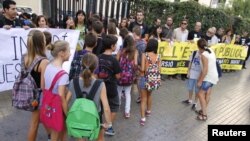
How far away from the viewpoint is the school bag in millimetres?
3395

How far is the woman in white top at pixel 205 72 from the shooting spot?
5.77m

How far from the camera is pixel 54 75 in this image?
3418 millimetres

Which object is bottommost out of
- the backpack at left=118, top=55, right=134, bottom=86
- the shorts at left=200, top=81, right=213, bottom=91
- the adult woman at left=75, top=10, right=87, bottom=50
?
the shorts at left=200, top=81, right=213, bottom=91

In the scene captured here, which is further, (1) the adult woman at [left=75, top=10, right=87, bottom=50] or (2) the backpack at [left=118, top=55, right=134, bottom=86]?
(1) the adult woman at [left=75, top=10, right=87, bottom=50]

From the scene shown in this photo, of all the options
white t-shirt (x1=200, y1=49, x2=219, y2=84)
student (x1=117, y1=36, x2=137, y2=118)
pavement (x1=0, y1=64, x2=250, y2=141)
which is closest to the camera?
pavement (x1=0, y1=64, x2=250, y2=141)

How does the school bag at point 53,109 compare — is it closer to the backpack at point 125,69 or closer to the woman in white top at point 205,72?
the backpack at point 125,69

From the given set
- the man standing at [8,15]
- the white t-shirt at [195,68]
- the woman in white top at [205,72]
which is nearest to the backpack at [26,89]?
the man standing at [8,15]

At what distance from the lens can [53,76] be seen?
342cm

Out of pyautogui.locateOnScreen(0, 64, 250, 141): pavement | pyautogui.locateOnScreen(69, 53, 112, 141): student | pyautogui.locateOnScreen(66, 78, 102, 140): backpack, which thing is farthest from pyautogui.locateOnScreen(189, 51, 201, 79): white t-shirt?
pyautogui.locateOnScreen(66, 78, 102, 140): backpack

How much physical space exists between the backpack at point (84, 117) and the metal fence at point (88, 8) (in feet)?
16.5

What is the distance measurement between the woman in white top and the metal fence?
11.3 ft

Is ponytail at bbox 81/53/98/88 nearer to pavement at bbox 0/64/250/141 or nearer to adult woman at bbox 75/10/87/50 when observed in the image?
pavement at bbox 0/64/250/141

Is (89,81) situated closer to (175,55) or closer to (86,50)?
(86,50)

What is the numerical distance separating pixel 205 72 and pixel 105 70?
7.94 feet
